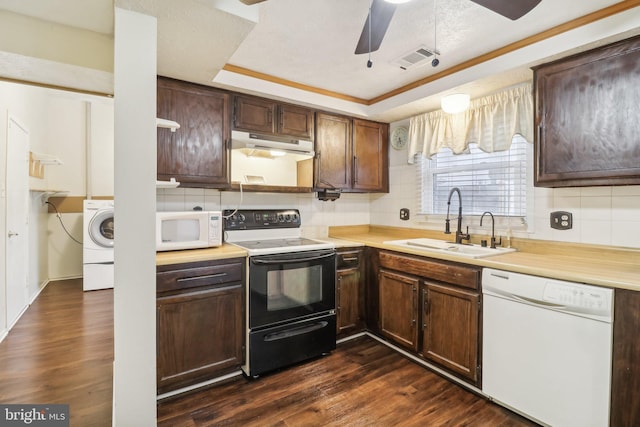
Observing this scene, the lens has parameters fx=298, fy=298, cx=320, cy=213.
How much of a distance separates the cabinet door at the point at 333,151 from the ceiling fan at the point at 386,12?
1339 millimetres

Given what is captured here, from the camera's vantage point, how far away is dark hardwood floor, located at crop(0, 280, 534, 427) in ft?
5.83

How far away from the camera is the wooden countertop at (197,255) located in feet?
6.38

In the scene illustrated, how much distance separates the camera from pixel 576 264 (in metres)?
1.83

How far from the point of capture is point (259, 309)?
2211 millimetres

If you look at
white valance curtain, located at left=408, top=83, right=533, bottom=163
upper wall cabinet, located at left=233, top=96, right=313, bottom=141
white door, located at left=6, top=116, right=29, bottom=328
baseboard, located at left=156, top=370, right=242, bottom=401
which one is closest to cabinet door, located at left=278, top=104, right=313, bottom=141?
upper wall cabinet, located at left=233, top=96, right=313, bottom=141

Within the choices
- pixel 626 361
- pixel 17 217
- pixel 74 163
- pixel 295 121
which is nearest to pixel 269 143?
pixel 295 121

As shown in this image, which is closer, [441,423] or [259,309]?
[441,423]

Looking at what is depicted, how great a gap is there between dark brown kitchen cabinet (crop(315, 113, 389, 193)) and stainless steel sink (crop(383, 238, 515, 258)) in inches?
33.4

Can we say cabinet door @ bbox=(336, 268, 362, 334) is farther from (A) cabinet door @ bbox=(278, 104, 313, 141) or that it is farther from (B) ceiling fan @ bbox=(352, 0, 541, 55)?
(B) ceiling fan @ bbox=(352, 0, 541, 55)

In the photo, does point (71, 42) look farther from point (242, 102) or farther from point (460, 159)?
point (460, 159)

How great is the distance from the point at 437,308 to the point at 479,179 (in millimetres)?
1243

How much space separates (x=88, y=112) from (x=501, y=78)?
5.30 m

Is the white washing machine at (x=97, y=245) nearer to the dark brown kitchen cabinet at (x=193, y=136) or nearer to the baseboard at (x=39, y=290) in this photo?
the baseboard at (x=39, y=290)

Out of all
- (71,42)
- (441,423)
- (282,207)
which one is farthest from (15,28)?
(441,423)
